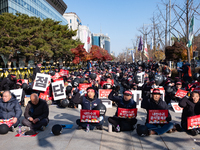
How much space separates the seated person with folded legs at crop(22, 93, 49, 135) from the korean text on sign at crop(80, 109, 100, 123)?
1305mm

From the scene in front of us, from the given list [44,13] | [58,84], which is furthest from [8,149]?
[44,13]

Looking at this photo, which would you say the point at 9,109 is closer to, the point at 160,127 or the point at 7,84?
the point at 7,84

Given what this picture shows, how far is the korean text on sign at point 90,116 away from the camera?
6.16 m

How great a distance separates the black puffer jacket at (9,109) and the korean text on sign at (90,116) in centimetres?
214

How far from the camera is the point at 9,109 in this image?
21.3ft

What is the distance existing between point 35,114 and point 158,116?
386cm

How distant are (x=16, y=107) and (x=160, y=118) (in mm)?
4540

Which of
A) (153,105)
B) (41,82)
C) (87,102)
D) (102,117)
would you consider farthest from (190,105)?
(41,82)

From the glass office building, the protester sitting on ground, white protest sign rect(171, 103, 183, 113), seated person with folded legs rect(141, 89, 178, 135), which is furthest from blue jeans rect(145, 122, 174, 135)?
the glass office building

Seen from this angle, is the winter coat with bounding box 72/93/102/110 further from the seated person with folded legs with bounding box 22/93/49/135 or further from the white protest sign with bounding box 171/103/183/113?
the white protest sign with bounding box 171/103/183/113

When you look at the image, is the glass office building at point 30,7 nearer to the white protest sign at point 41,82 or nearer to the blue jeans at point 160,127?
the white protest sign at point 41,82

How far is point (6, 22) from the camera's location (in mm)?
22641

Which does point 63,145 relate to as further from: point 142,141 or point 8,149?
point 142,141

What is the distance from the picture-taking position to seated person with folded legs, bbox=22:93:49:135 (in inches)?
252
